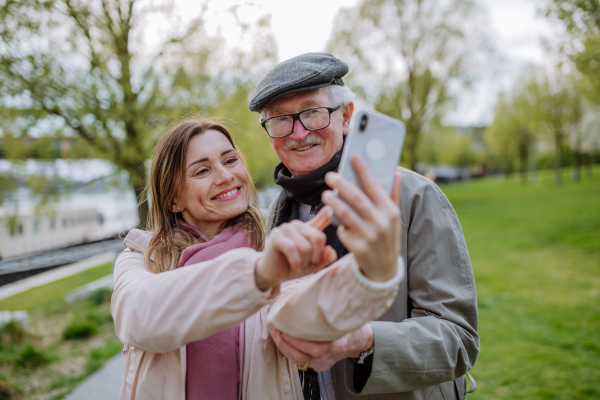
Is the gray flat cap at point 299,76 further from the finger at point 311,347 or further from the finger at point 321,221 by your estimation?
the finger at point 311,347

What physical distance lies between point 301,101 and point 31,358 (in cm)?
562

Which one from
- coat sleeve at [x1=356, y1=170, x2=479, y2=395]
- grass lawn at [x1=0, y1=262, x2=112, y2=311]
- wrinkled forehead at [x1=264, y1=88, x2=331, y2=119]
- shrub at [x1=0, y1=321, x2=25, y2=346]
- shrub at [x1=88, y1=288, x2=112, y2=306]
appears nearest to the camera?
coat sleeve at [x1=356, y1=170, x2=479, y2=395]

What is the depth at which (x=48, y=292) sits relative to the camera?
9.73 meters

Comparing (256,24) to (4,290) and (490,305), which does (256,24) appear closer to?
(490,305)

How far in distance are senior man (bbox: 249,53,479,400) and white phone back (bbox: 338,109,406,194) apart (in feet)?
0.25

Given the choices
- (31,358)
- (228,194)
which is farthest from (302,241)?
(31,358)

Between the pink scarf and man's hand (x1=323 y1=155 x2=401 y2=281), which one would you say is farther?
the pink scarf

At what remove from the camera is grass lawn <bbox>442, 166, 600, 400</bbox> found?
4207mm

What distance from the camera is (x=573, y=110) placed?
75.4 ft

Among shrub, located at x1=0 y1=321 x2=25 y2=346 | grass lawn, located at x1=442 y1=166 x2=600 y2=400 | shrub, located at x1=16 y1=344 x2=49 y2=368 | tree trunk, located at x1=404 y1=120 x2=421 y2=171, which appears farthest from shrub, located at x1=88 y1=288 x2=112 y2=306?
tree trunk, located at x1=404 y1=120 x2=421 y2=171

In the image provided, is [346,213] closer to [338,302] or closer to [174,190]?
[338,302]

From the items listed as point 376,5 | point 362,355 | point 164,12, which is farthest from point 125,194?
point 376,5

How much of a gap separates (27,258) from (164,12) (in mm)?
8853

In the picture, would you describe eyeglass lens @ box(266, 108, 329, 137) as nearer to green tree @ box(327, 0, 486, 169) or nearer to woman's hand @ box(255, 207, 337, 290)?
woman's hand @ box(255, 207, 337, 290)
